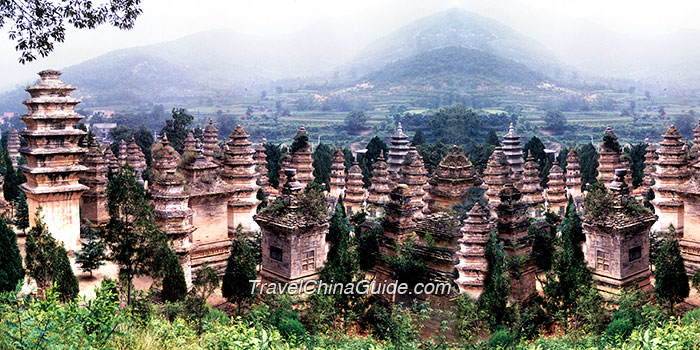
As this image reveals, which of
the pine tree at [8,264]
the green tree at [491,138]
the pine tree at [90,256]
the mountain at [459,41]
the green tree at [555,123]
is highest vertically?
the mountain at [459,41]

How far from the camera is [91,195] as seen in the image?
109ft

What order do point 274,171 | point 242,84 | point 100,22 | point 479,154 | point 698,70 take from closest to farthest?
point 100,22 → point 479,154 → point 274,171 → point 698,70 → point 242,84

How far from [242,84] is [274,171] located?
107144 millimetres

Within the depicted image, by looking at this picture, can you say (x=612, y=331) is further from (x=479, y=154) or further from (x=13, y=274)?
(x=479, y=154)

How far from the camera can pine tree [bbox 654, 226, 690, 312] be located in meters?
19.0

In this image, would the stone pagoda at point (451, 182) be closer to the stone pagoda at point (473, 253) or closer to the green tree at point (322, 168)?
the stone pagoda at point (473, 253)

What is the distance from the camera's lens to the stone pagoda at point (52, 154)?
25703 millimetres

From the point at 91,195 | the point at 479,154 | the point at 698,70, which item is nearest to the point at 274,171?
the point at 479,154

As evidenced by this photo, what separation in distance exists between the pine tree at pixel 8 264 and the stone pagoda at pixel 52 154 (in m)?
5.44

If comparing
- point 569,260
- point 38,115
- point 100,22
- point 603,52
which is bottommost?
point 569,260

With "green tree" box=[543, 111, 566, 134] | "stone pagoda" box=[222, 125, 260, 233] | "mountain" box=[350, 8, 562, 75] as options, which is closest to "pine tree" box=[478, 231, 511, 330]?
"stone pagoda" box=[222, 125, 260, 233]

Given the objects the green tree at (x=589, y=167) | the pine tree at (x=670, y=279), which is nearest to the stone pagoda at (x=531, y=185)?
the green tree at (x=589, y=167)

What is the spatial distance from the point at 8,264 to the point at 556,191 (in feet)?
102

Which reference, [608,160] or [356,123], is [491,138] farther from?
[356,123]
